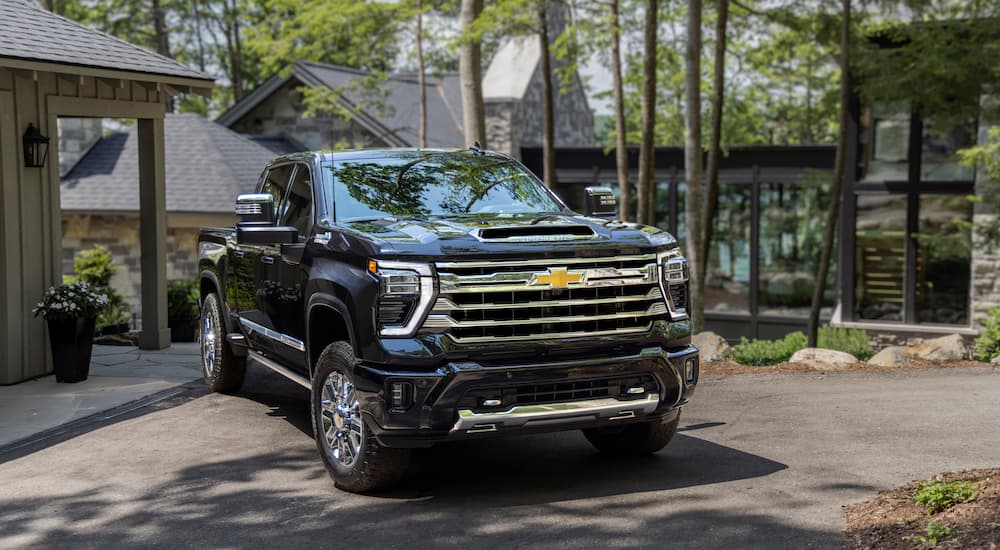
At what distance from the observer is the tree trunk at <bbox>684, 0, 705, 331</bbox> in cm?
1577

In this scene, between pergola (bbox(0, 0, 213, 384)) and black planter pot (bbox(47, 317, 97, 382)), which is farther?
black planter pot (bbox(47, 317, 97, 382))

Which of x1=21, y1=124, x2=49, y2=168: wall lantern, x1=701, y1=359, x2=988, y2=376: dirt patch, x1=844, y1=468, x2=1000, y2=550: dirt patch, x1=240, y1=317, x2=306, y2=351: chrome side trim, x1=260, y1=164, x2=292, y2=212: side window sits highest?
x1=21, y1=124, x2=49, y2=168: wall lantern

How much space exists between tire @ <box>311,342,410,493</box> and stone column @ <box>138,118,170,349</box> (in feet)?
22.4

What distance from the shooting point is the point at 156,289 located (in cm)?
1325

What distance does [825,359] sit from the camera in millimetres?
12562

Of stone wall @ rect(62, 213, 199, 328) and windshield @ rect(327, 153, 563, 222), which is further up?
windshield @ rect(327, 153, 563, 222)

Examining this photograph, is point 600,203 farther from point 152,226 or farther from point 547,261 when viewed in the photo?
point 152,226

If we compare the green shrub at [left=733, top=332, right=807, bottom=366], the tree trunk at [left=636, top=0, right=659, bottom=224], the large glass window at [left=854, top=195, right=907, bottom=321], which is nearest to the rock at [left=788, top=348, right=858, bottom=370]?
the green shrub at [left=733, top=332, right=807, bottom=366]

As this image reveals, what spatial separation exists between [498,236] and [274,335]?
95.9 inches

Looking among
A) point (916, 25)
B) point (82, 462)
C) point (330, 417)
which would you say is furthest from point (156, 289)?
point (916, 25)

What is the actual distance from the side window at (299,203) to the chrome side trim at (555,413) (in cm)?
224

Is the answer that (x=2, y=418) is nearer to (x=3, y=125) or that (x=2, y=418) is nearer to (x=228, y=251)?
(x=228, y=251)

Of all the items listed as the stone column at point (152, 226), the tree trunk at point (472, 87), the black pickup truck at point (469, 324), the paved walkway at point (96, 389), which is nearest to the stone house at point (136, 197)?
the tree trunk at point (472, 87)

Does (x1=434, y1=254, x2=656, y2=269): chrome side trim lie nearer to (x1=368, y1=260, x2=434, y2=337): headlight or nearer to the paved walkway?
(x1=368, y1=260, x2=434, y2=337): headlight
